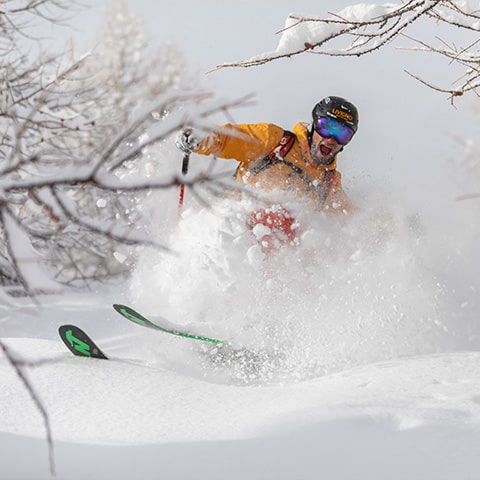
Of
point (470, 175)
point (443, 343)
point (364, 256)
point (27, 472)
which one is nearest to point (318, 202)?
point (364, 256)

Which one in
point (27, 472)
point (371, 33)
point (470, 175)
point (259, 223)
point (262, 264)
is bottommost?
point (27, 472)

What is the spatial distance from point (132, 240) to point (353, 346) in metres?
3.45

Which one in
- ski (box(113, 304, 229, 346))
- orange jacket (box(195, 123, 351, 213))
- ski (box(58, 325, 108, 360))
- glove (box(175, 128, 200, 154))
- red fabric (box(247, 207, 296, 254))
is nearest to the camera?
ski (box(58, 325, 108, 360))

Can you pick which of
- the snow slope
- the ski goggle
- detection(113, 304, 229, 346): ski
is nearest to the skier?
the ski goggle

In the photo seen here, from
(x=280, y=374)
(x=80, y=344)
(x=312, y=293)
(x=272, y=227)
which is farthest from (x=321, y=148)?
(x=80, y=344)

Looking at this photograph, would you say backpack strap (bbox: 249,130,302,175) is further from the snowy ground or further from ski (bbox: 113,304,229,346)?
ski (bbox: 113,304,229,346)

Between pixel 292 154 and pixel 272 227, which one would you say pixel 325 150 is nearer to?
pixel 292 154

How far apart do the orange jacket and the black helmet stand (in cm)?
20

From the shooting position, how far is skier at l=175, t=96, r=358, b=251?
536 centimetres

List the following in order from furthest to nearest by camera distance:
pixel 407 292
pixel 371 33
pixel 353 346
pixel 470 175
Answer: pixel 470 175 → pixel 407 292 → pixel 353 346 → pixel 371 33

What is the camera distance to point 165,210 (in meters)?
7.25

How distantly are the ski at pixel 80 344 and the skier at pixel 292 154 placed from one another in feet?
5.72

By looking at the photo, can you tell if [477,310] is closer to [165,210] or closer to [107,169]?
[165,210]

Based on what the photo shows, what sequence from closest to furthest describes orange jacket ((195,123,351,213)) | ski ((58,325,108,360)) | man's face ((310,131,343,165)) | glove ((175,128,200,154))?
1. ski ((58,325,108,360))
2. glove ((175,128,200,154))
3. orange jacket ((195,123,351,213))
4. man's face ((310,131,343,165))
